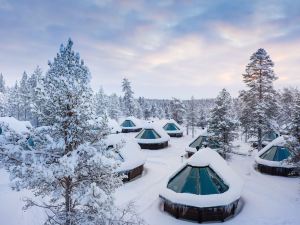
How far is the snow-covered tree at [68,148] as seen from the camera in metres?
9.12

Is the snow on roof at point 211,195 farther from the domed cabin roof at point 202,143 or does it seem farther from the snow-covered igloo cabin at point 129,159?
the domed cabin roof at point 202,143

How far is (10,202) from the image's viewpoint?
1812 centimetres

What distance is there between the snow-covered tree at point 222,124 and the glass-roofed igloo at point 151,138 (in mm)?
10913

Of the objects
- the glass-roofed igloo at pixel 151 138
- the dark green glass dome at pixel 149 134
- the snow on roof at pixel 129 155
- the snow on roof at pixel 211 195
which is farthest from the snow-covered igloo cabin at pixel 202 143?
the snow on roof at pixel 211 195

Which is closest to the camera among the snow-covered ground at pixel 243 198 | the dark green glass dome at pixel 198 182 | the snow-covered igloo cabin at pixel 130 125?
the snow-covered ground at pixel 243 198

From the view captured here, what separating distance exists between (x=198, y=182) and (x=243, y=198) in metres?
4.59

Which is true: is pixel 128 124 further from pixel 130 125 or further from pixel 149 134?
pixel 149 134

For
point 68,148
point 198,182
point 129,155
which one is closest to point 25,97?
point 129,155

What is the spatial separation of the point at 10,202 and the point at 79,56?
Answer: 13.3 meters

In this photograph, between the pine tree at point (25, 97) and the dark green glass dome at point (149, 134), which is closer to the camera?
the dark green glass dome at point (149, 134)

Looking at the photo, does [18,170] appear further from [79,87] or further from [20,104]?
[20,104]

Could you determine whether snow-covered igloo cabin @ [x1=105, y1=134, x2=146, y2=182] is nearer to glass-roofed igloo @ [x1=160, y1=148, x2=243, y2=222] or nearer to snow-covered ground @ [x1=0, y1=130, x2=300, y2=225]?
snow-covered ground @ [x1=0, y1=130, x2=300, y2=225]

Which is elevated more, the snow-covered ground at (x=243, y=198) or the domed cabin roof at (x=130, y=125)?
the domed cabin roof at (x=130, y=125)

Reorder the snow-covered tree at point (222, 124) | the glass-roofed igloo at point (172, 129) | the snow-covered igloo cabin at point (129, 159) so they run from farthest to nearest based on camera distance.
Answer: the glass-roofed igloo at point (172, 129) → the snow-covered tree at point (222, 124) → the snow-covered igloo cabin at point (129, 159)
